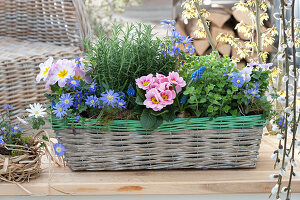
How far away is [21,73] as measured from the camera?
72.6 inches

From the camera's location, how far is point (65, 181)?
112 cm

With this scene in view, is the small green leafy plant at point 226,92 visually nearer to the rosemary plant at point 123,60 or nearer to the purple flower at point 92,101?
the rosemary plant at point 123,60

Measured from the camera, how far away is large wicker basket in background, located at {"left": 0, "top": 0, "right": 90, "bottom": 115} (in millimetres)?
1891

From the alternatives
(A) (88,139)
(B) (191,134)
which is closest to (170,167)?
(B) (191,134)

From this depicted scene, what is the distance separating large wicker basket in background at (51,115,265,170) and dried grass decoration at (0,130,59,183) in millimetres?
86

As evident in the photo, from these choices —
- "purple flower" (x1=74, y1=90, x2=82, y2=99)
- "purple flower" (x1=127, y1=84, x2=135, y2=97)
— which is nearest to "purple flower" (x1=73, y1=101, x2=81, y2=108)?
"purple flower" (x1=74, y1=90, x2=82, y2=99)

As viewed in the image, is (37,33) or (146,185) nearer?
(146,185)

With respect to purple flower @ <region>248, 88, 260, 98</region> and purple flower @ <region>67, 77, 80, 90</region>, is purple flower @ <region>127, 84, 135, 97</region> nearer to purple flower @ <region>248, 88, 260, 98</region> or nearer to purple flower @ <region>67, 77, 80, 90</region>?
purple flower @ <region>67, 77, 80, 90</region>

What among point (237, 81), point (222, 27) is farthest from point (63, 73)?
point (222, 27)

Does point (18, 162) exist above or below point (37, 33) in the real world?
below

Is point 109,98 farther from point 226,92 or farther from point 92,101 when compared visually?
point 226,92

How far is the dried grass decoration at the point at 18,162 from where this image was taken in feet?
3.54

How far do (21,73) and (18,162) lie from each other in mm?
836

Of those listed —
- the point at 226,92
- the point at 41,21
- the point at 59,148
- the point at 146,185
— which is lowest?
the point at 146,185
